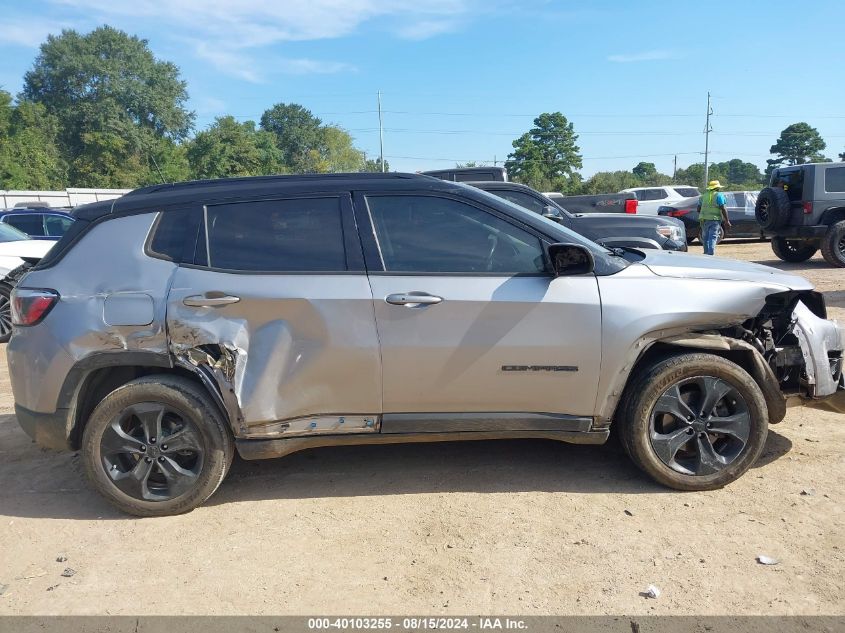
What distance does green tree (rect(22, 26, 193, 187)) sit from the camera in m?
70.9

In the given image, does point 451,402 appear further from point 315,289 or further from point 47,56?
point 47,56

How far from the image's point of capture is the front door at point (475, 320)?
370cm

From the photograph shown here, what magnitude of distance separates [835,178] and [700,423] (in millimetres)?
11315

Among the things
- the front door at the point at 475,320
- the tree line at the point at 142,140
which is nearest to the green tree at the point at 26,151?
the tree line at the point at 142,140

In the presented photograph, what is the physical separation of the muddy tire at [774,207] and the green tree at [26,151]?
47270 mm

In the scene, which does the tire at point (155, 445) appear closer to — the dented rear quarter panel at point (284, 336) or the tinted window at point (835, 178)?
the dented rear quarter panel at point (284, 336)

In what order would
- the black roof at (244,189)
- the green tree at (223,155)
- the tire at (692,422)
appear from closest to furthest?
the tire at (692,422)
the black roof at (244,189)
the green tree at (223,155)

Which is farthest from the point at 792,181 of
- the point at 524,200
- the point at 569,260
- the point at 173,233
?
the point at 173,233

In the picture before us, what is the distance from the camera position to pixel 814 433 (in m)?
4.68

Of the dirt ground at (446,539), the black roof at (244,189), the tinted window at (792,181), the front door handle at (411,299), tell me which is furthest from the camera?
the tinted window at (792,181)

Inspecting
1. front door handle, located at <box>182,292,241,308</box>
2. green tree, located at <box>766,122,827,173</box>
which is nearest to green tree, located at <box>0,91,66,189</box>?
front door handle, located at <box>182,292,241,308</box>

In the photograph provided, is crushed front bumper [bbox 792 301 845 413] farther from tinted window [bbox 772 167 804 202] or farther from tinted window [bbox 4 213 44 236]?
tinted window [bbox 4 213 44 236]

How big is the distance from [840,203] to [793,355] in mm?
10530

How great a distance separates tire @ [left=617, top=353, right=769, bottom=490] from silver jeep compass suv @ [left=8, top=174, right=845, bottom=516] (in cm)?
1
